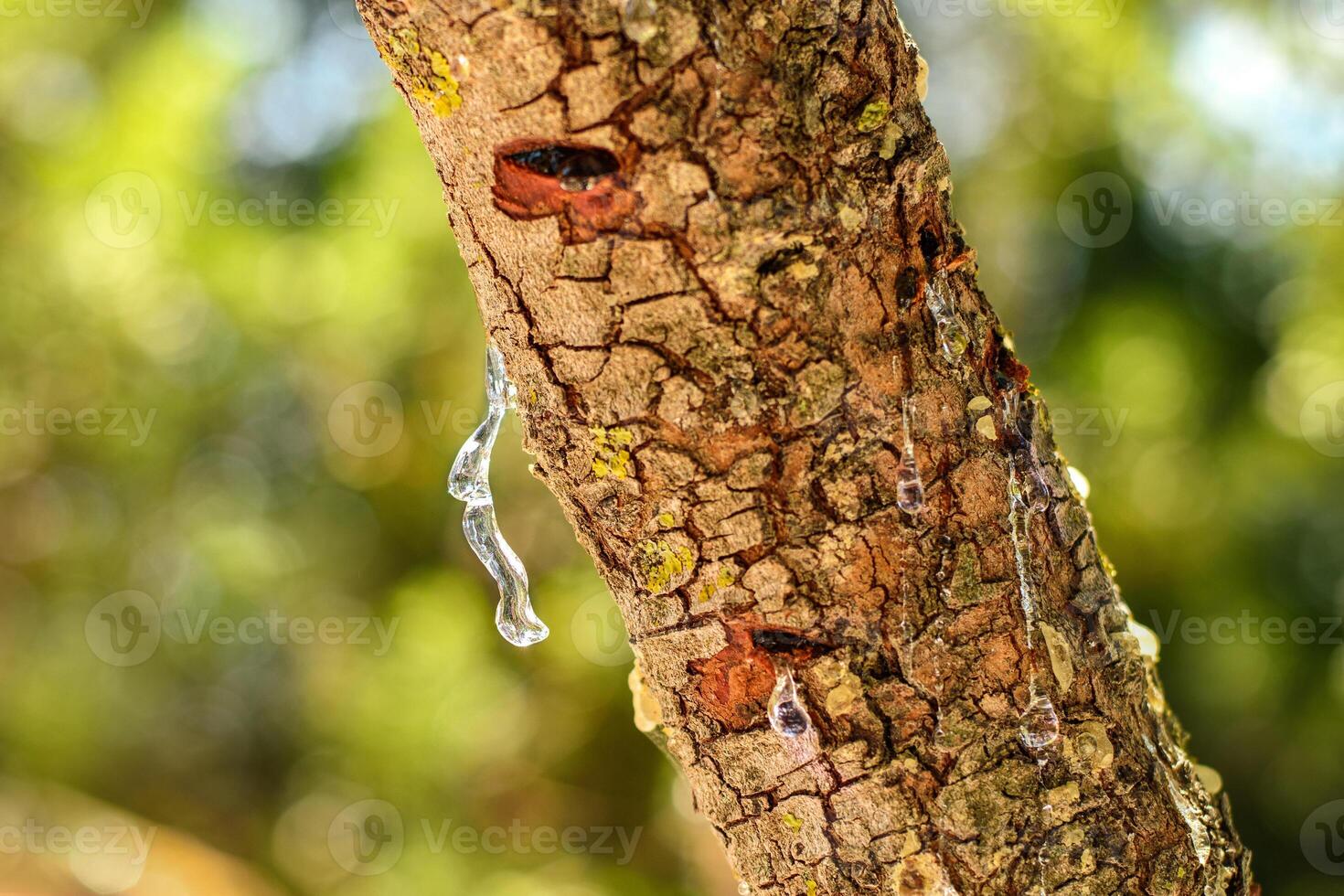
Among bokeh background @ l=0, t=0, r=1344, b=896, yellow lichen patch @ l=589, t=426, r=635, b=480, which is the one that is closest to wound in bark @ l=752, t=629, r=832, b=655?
yellow lichen patch @ l=589, t=426, r=635, b=480

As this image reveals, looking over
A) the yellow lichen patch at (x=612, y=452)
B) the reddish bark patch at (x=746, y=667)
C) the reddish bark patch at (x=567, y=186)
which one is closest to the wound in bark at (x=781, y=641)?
the reddish bark patch at (x=746, y=667)

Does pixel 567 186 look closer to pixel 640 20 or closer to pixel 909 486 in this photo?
pixel 640 20

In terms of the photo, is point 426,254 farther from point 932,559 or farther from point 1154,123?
point 932,559

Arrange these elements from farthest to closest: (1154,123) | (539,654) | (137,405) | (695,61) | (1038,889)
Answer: (137,405) < (539,654) < (1154,123) < (1038,889) < (695,61)

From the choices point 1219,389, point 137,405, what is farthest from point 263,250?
point 1219,389

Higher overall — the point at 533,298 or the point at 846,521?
the point at 533,298

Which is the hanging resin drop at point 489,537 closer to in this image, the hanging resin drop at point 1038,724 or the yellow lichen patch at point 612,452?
the yellow lichen patch at point 612,452
